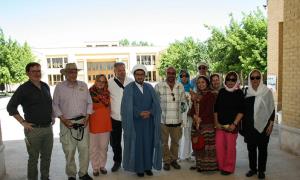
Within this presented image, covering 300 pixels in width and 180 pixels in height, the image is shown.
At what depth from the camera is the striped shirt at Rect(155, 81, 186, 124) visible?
18.0ft

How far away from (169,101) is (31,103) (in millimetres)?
2248

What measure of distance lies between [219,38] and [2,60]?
22.5m

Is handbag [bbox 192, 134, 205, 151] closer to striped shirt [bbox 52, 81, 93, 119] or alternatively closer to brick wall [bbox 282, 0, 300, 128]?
striped shirt [bbox 52, 81, 93, 119]

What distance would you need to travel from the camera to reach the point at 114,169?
5566 millimetres

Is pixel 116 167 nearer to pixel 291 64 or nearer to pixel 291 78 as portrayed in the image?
pixel 291 78

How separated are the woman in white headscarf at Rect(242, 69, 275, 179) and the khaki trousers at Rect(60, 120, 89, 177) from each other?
2.59m

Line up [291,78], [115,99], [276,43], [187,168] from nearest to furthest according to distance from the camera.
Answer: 1. [115,99]
2. [187,168]
3. [291,78]
4. [276,43]

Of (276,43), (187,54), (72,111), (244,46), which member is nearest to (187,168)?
(72,111)

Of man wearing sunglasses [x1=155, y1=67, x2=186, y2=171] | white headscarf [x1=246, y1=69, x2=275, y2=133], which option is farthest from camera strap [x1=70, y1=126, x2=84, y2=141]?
white headscarf [x1=246, y1=69, x2=275, y2=133]

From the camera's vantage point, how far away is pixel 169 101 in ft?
18.0

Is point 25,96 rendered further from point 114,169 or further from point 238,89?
point 238,89

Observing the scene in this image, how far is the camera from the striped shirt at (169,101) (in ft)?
18.0

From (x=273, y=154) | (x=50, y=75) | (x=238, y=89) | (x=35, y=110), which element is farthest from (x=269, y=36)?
(x=50, y=75)

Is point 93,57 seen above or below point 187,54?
above
